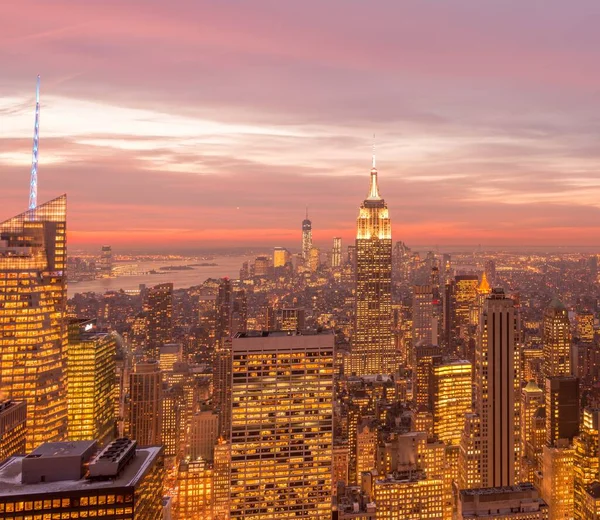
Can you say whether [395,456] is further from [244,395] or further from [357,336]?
[357,336]

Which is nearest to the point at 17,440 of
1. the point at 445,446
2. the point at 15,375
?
the point at 15,375

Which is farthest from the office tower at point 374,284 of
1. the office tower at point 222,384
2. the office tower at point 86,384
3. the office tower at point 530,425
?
the office tower at point 86,384

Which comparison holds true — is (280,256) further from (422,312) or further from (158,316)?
(422,312)

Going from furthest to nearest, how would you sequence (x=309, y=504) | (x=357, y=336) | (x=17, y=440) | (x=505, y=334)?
(x=357, y=336) → (x=505, y=334) → (x=309, y=504) → (x=17, y=440)

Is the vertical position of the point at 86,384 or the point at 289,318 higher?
the point at 289,318

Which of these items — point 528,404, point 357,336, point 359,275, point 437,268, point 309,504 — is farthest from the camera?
point 359,275

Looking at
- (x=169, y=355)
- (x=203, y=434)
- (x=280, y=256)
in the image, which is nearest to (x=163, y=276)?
(x=280, y=256)

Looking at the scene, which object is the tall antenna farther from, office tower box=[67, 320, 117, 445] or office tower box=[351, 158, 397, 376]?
office tower box=[351, 158, 397, 376]
